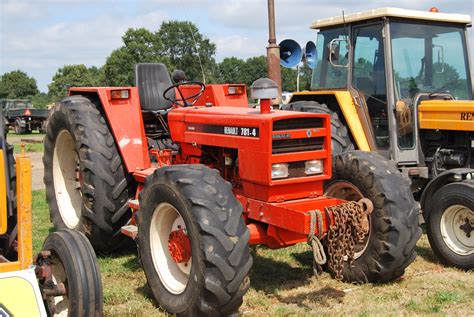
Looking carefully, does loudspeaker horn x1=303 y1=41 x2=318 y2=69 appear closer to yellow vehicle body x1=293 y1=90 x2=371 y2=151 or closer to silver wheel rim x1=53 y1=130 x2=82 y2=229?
yellow vehicle body x1=293 y1=90 x2=371 y2=151

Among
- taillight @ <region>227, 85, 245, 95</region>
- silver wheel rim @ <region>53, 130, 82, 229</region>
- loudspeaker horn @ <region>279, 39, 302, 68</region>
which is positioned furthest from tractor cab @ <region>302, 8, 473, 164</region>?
silver wheel rim @ <region>53, 130, 82, 229</region>

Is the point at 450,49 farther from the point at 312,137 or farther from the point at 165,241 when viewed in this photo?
the point at 165,241

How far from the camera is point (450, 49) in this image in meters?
7.17

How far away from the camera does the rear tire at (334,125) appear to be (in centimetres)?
643

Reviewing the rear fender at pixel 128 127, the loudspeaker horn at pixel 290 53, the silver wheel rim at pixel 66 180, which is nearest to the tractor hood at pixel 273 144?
the rear fender at pixel 128 127

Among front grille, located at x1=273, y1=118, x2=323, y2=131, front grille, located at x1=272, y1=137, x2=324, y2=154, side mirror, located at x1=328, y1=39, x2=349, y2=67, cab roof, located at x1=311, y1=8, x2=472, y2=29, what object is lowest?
front grille, located at x1=272, y1=137, x2=324, y2=154

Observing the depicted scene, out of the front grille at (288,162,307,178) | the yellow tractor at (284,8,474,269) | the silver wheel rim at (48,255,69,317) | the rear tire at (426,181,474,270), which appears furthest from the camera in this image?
the yellow tractor at (284,8,474,269)

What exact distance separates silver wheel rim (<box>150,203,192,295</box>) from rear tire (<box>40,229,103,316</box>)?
920mm

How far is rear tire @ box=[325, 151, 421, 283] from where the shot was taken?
14.9 feet

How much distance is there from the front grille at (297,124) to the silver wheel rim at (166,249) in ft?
3.10

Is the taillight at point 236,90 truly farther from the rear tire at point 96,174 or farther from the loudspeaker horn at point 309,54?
the loudspeaker horn at point 309,54

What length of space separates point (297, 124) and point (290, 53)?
397 cm

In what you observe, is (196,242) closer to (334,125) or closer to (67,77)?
(334,125)

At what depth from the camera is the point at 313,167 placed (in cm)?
452
